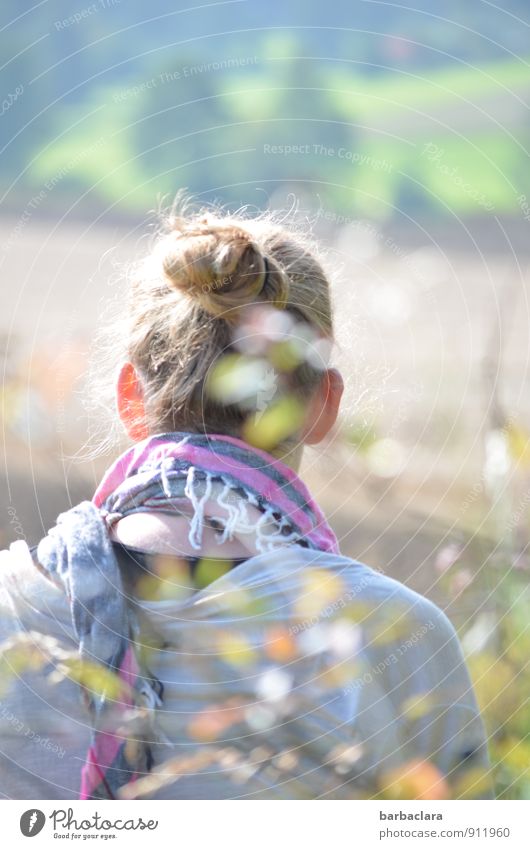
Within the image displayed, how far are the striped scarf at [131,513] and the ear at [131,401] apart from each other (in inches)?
2.2

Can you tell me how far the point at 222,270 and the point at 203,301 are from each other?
0.04 m

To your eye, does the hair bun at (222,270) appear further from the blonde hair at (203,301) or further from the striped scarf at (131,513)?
the striped scarf at (131,513)

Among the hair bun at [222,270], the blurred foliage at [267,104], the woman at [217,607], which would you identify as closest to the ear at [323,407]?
the woman at [217,607]

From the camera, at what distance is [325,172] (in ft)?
4.22

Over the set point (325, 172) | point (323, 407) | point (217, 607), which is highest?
point (325, 172)

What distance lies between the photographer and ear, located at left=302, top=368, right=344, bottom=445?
40.1 inches

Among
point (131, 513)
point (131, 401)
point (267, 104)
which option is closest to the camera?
point (131, 513)

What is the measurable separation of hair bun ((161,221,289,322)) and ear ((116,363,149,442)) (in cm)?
11

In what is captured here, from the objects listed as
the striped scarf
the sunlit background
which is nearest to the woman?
the striped scarf

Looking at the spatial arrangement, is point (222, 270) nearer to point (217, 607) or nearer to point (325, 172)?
point (217, 607)

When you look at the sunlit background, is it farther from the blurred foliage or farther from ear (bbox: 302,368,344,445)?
ear (bbox: 302,368,344,445)

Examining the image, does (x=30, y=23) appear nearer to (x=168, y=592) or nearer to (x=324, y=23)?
→ (x=324, y=23)

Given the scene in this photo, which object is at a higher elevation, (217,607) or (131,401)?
(131,401)

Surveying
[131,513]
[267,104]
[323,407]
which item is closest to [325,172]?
[267,104]
